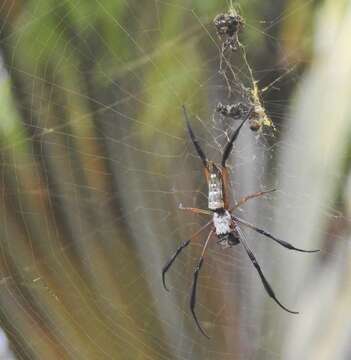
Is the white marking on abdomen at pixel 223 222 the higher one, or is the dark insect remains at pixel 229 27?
the dark insect remains at pixel 229 27

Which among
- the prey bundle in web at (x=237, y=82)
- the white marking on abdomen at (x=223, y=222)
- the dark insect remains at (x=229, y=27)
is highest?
the dark insect remains at (x=229, y=27)

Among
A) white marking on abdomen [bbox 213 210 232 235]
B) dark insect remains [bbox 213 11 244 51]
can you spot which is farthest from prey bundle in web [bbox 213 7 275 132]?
white marking on abdomen [bbox 213 210 232 235]

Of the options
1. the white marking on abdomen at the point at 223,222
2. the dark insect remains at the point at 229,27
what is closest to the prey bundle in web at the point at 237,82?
the dark insect remains at the point at 229,27

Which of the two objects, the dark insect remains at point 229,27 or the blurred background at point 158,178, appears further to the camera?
the blurred background at point 158,178

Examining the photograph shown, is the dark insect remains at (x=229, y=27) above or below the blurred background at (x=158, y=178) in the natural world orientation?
above

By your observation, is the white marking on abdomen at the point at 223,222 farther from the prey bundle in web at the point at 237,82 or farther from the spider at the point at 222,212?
the prey bundle in web at the point at 237,82

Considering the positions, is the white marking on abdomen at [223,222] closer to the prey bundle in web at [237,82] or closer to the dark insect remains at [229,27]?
Result: the prey bundle in web at [237,82]

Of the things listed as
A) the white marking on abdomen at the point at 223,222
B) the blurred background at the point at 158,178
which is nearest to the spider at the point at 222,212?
the white marking on abdomen at the point at 223,222

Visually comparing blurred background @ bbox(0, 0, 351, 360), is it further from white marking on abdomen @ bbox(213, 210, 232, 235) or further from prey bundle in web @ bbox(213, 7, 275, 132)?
white marking on abdomen @ bbox(213, 210, 232, 235)

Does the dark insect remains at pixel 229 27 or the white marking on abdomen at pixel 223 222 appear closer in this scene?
the dark insect remains at pixel 229 27
